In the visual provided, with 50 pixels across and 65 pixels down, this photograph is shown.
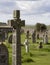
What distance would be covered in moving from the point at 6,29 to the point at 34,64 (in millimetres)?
9697

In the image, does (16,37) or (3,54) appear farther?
(16,37)

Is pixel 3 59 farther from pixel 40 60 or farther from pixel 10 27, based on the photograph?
pixel 40 60

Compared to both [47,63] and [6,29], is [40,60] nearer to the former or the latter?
[47,63]

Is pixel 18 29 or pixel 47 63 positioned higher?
pixel 18 29

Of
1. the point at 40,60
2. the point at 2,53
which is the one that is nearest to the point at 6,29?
the point at 2,53

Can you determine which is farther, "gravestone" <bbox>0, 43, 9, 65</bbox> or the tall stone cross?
the tall stone cross

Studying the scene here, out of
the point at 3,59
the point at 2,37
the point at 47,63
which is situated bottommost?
the point at 47,63

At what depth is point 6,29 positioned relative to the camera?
48.1 ft

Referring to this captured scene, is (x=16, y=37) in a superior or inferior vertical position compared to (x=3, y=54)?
superior

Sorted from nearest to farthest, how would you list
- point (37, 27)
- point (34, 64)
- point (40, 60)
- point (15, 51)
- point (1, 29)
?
point (1, 29) → point (15, 51) → point (34, 64) → point (40, 60) → point (37, 27)

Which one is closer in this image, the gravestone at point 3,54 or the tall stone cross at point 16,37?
the gravestone at point 3,54

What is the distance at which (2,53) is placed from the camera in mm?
15070

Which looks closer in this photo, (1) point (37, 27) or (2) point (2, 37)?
(2) point (2, 37)

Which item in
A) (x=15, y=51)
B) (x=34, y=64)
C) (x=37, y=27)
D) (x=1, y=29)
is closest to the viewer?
(x=1, y=29)
